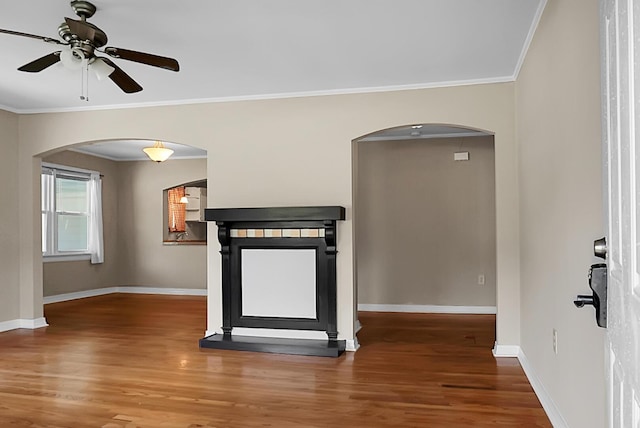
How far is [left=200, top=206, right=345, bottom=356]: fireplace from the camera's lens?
4672 millimetres

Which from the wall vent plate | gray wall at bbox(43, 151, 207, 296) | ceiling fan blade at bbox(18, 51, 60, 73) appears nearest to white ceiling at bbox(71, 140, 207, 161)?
gray wall at bbox(43, 151, 207, 296)

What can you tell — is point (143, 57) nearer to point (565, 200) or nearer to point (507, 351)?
point (565, 200)

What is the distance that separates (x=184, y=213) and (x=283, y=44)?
21.8 ft

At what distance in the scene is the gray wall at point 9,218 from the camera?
561 cm

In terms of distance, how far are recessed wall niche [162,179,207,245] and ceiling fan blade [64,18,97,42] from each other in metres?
6.26

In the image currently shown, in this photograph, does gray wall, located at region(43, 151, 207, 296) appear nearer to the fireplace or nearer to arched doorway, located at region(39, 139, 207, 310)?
arched doorway, located at region(39, 139, 207, 310)

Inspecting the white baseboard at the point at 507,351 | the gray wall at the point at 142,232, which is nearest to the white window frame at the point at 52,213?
the gray wall at the point at 142,232

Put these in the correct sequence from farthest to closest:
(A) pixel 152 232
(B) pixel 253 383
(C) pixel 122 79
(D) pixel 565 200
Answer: (A) pixel 152 232, (B) pixel 253 383, (C) pixel 122 79, (D) pixel 565 200

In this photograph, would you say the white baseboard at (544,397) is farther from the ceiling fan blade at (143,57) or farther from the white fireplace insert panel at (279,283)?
the ceiling fan blade at (143,57)

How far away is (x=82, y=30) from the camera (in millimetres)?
2752

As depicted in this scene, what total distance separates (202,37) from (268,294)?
2.41 meters

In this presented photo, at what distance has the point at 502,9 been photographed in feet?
10.2

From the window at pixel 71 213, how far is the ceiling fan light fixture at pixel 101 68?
5233 mm

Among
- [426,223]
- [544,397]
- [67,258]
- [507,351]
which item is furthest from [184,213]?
[544,397]
